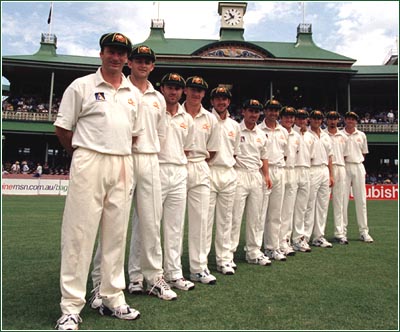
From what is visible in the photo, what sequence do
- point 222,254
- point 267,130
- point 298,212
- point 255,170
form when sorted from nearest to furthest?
point 222,254
point 255,170
point 267,130
point 298,212

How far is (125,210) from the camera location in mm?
3498

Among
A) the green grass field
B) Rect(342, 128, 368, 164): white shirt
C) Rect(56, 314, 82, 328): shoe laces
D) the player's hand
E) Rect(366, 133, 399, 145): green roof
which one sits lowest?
the green grass field

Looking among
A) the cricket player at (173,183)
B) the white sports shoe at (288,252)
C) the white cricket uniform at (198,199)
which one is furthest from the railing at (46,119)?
the cricket player at (173,183)

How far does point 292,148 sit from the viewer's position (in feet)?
22.4

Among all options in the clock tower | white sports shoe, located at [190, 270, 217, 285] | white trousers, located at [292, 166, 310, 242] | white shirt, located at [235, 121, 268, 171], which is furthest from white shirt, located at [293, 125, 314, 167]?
the clock tower

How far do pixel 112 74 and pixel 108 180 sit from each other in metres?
0.98

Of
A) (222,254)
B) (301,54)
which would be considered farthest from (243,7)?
(222,254)

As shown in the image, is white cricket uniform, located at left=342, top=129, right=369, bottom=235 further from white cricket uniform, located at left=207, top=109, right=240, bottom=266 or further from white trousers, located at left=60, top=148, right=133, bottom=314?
white trousers, located at left=60, top=148, right=133, bottom=314

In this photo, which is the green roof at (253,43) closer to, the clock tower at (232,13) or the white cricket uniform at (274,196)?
the clock tower at (232,13)

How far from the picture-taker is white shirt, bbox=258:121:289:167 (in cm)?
626

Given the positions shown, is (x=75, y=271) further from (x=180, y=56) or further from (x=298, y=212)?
(x=180, y=56)

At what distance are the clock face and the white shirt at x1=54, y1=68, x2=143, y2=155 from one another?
1115 inches

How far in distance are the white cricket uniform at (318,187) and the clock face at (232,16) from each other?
2420 centimetres

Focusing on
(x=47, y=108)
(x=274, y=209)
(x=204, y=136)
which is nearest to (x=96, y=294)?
(x=204, y=136)
